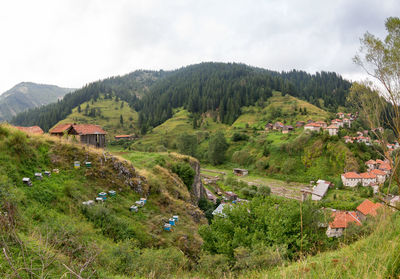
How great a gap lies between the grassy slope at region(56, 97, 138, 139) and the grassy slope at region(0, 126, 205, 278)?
74.3 meters

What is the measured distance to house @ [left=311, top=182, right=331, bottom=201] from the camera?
3450 centimetres

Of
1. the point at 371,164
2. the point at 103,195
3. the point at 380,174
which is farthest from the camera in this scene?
the point at 371,164

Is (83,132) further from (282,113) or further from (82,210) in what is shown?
(282,113)

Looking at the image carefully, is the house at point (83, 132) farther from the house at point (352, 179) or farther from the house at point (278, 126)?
the house at point (278, 126)

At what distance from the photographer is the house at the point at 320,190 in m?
34.5

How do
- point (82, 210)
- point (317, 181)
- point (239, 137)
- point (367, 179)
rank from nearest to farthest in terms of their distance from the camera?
1. point (82, 210)
2. point (367, 179)
3. point (317, 181)
4. point (239, 137)

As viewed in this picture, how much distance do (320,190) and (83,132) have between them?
38351mm

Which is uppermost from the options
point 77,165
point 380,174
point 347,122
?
point 347,122

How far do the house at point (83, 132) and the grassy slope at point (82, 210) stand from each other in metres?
5.97

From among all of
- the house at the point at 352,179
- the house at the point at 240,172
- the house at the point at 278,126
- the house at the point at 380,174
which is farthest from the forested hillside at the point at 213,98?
the house at the point at 380,174

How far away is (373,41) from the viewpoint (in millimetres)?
7297

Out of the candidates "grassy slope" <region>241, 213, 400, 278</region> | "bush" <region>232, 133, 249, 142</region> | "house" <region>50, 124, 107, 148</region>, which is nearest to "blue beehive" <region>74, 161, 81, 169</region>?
"house" <region>50, 124, 107, 148</region>

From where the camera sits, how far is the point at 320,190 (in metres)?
37.0

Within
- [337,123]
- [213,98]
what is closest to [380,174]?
[337,123]
